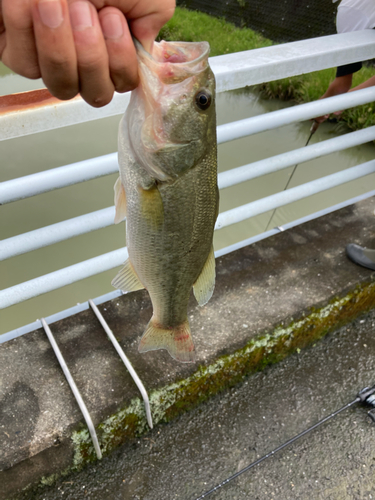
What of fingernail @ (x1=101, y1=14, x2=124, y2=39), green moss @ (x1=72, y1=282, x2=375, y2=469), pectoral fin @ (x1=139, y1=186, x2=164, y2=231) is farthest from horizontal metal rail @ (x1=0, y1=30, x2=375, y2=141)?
green moss @ (x1=72, y1=282, x2=375, y2=469)

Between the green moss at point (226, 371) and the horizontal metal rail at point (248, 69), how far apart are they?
121cm

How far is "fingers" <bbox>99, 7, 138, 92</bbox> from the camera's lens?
0.69m

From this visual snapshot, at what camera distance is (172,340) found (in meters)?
1.55

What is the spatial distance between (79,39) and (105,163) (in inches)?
42.0

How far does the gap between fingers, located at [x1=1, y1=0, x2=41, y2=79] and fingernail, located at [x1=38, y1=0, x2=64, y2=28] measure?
28 mm

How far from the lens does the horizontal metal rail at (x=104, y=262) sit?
1941 millimetres

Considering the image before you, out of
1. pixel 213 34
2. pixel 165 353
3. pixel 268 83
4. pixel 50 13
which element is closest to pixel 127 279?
pixel 165 353

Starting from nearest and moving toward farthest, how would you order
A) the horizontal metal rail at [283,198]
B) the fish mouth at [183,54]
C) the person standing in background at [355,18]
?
1. the fish mouth at [183,54]
2. the horizontal metal rail at [283,198]
3. the person standing in background at [355,18]

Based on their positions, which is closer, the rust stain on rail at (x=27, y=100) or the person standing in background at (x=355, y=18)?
the rust stain on rail at (x=27, y=100)

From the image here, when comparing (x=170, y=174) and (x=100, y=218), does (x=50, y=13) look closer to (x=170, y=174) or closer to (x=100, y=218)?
(x=170, y=174)

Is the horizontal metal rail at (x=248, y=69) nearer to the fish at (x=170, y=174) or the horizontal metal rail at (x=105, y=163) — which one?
the horizontal metal rail at (x=105, y=163)

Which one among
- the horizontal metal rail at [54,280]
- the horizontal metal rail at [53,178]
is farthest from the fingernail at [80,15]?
the horizontal metal rail at [54,280]

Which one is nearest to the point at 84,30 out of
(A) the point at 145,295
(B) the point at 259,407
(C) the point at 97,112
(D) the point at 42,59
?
(D) the point at 42,59

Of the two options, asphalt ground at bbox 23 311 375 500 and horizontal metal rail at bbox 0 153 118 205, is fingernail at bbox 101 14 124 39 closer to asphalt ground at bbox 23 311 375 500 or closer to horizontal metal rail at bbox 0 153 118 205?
horizontal metal rail at bbox 0 153 118 205
